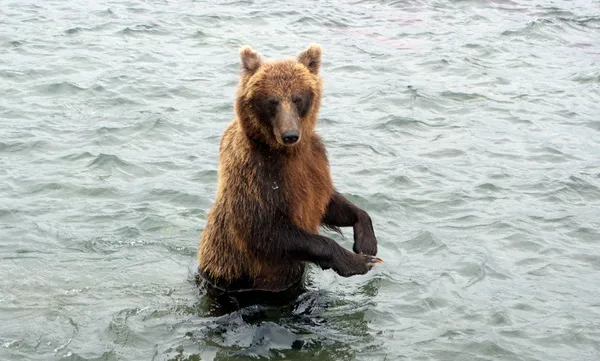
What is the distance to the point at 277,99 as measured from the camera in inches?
236

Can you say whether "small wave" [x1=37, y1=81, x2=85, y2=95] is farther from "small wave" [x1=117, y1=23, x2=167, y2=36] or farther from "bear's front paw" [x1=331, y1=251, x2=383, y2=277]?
"bear's front paw" [x1=331, y1=251, x2=383, y2=277]

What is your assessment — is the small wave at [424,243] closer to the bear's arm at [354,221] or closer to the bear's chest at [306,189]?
the bear's arm at [354,221]

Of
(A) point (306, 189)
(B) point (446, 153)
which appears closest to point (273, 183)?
(A) point (306, 189)

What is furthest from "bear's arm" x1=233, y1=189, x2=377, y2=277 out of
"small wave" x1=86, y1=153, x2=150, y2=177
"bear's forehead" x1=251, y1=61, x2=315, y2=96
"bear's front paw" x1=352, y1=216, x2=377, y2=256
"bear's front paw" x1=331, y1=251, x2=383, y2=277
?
"small wave" x1=86, y1=153, x2=150, y2=177

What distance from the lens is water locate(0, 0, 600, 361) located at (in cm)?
659

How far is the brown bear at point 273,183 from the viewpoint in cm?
611

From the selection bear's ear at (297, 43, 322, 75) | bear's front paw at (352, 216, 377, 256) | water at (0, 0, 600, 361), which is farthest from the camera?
bear's front paw at (352, 216, 377, 256)

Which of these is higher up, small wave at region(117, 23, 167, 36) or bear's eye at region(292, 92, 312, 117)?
bear's eye at region(292, 92, 312, 117)

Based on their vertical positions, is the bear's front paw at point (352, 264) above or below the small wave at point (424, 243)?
above

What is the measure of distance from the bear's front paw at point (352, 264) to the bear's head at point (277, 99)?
83 cm

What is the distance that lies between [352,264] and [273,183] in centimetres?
76

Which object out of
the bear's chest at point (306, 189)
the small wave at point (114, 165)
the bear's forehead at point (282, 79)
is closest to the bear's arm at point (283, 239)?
the bear's chest at point (306, 189)

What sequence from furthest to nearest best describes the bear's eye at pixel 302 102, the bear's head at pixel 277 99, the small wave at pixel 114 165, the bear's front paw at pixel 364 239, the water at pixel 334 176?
the small wave at pixel 114 165 → the bear's front paw at pixel 364 239 → the water at pixel 334 176 → the bear's eye at pixel 302 102 → the bear's head at pixel 277 99

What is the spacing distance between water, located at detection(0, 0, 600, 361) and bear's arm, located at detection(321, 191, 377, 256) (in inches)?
19.8
